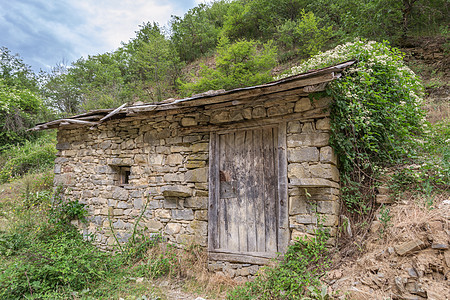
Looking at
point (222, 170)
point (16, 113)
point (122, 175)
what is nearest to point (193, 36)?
point (16, 113)

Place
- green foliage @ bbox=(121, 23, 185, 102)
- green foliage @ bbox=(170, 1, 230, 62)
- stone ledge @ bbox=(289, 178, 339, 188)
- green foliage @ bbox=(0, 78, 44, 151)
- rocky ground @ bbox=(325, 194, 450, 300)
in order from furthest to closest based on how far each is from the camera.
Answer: green foliage @ bbox=(170, 1, 230, 62)
green foliage @ bbox=(121, 23, 185, 102)
green foliage @ bbox=(0, 78, 44, 151)
stone ledge @ bbox=(289, 178, 339, 188)
rocky ground @ bbox=(325, 194, 450, 300)

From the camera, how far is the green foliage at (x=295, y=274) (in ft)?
9.36

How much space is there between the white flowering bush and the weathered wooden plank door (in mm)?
911

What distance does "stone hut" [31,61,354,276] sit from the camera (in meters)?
3.37

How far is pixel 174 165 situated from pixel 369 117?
320 cm

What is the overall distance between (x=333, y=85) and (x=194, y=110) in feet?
7.30

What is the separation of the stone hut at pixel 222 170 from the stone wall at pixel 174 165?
17 millimetres

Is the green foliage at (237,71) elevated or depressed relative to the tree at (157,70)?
depressed

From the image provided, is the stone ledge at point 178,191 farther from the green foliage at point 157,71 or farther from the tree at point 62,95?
the tree at point 62,95

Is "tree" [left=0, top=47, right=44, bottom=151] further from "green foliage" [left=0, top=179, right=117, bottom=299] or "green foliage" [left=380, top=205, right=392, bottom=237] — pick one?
"green foliage" [left=380, top=205, right=392, bottom=237]

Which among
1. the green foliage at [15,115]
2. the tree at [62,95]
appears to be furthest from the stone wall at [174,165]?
the tree at [62,95]

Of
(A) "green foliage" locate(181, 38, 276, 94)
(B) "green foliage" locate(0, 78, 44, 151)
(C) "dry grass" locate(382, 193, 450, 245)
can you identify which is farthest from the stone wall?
(B) "green foliage" locate(0, 78, 44, 151)

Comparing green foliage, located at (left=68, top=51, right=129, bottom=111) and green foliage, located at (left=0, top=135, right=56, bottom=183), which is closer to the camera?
green foliage, located at (left=0, top=135, right=56, bottom=183)

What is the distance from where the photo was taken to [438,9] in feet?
28.0
